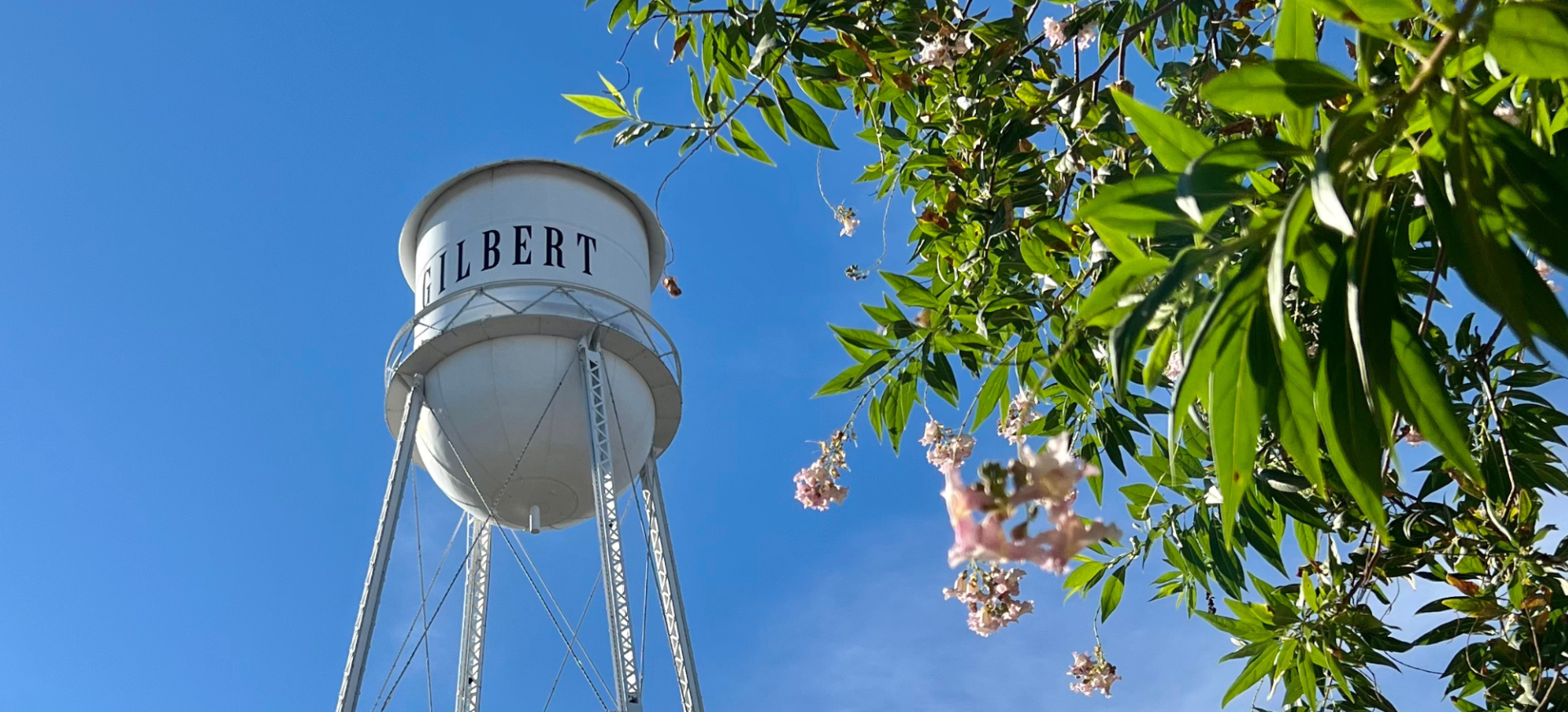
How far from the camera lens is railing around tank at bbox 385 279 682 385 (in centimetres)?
884

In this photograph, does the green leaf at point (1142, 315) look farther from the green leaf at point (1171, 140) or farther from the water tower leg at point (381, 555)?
the water tower leg at point (381, 555)

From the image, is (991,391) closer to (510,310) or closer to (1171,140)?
(1171,140)

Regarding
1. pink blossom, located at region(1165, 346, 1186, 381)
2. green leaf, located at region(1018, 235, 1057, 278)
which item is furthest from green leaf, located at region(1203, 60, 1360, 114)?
green leaf, located at region(1018, 235, 1057, 278)

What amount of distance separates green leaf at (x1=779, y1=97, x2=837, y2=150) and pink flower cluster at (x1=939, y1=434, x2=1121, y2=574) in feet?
4.24

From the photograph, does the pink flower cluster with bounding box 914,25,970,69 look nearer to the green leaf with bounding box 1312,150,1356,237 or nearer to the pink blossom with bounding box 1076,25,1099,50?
the pink blossom with bounding box 1076,25,1099,50

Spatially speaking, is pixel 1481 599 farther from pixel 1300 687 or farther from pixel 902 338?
pixel 902 338

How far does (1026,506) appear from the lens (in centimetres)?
135

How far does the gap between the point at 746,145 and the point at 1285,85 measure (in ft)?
5.62

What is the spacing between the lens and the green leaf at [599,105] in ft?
8.39

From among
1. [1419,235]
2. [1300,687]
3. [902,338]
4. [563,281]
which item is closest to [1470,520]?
[1300,687]

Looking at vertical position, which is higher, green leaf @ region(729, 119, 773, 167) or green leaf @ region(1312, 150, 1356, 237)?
green leaf @ region(729, 119, 773, 167)

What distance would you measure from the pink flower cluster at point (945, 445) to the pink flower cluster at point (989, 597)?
20 cm

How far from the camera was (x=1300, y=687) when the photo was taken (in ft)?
7.88

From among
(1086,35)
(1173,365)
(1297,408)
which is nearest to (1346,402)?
(1297,408)
